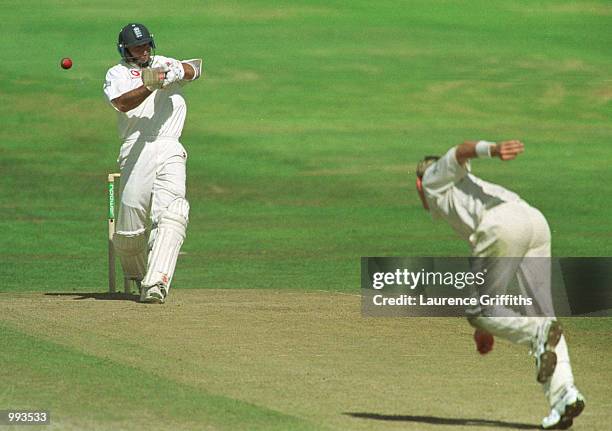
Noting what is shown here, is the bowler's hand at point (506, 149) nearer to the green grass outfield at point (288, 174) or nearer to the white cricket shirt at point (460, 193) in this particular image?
the white cricket shirt at point (460, 193)

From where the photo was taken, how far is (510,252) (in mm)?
8969

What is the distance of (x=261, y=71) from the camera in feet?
136

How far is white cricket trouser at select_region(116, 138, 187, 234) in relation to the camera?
47.4 feet

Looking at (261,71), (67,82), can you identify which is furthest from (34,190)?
(261,71)

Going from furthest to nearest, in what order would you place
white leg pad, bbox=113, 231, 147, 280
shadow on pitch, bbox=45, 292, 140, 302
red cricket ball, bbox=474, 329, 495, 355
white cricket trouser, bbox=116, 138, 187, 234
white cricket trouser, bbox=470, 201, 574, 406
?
1. shadow on pitch, bbox=45, 292, 140, 302
2. white leg pad, bbox=113, 231, 147, 280
3. white cricket trouser, bbox=116, 138, 187, 234
4. red cricket ball, bbox=474, 329, 495, 355
5. white cricket trouser, bbox=470, 201, 574, 406

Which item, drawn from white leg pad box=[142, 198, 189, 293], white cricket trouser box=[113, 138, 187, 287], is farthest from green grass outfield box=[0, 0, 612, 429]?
white cricket trouser box=[113, 138, 187, 287]

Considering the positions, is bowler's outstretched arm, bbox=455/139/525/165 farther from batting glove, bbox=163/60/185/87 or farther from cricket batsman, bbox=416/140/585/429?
batting glove, bbox=163/60/185/87

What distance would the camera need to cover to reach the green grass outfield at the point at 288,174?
1032 cm

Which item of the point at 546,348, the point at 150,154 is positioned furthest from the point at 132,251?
the point at 546,348

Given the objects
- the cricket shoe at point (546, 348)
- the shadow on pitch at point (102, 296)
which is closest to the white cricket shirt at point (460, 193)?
the cricket shoe at point (546, 348)

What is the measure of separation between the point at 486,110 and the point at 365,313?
82.0ft

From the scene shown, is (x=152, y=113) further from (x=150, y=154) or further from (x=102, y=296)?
(x=102, y=296)

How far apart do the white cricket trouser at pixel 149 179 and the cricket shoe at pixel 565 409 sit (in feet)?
21.2

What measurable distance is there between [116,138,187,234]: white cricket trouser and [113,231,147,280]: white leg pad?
8 centimetres
